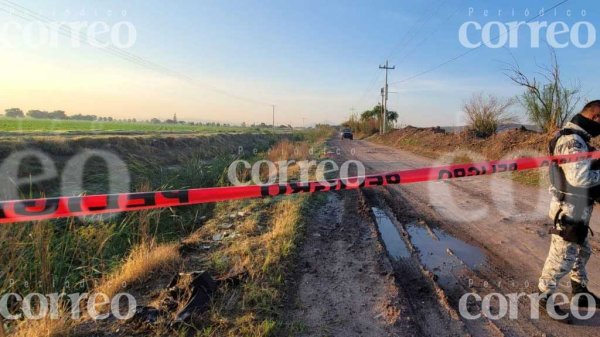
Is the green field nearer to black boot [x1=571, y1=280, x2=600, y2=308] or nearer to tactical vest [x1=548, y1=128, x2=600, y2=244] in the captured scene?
tactical vest [x1=548, y1=128, x2=600, y2=244]

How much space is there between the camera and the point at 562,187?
3.38m

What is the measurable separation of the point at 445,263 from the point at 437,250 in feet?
1.71

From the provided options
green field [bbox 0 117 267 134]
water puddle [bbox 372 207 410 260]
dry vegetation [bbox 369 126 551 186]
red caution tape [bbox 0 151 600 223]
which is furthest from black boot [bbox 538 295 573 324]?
green field [bbox 0 117 267 134]

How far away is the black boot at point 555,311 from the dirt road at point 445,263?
0.21 feet

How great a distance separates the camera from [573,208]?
3.31 m

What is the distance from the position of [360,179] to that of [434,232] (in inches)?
123

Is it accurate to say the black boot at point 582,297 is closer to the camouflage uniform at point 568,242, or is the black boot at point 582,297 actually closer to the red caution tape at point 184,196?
the camouflage uniform at point 568,242

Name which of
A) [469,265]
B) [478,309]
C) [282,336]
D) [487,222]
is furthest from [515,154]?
[282,336]

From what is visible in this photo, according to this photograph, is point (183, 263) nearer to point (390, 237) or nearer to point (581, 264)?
point (390, 237)

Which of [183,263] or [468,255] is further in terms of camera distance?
[468,255]

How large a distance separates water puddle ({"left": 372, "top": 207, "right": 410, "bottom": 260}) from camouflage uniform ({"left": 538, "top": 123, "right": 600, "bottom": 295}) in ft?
5.70

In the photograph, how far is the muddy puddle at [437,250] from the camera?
4.43m
